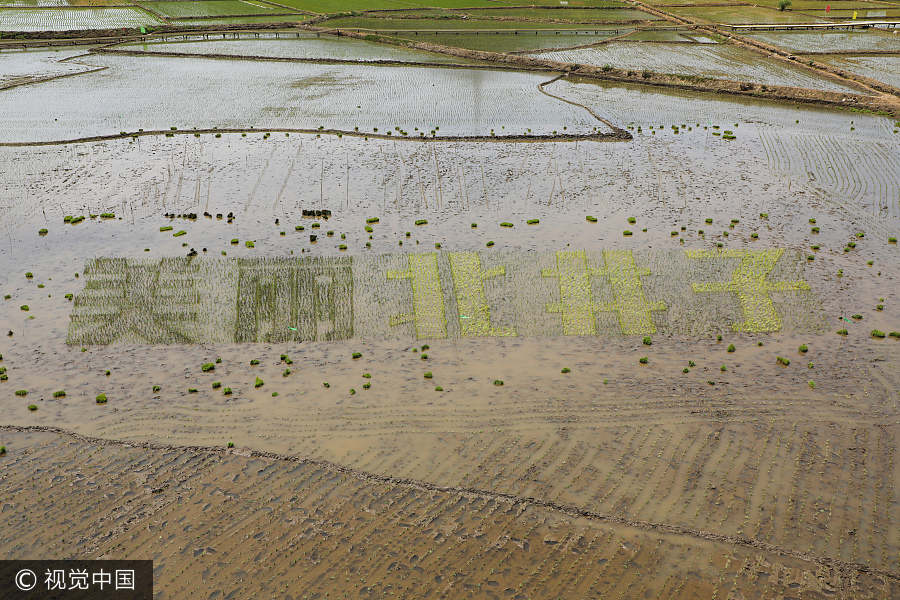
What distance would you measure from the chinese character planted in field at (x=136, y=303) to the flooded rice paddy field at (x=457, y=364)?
5 cm

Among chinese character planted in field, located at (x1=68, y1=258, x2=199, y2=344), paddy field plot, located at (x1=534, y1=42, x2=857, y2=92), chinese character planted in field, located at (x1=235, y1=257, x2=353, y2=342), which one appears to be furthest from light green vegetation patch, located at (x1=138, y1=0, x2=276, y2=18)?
chinese character planted in field, located at (x1=235, y1=257, x2=353, y2=342)

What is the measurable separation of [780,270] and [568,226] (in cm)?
396

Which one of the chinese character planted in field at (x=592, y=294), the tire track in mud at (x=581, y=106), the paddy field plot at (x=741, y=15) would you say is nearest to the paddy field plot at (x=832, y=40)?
the paddy field plot at (x=741, y=15)

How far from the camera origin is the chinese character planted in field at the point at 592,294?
10609mm

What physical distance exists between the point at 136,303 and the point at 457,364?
5.32 m

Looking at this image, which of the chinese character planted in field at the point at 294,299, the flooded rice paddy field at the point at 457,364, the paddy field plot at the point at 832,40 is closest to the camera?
the flooded rice paddy field at the point at 457,364

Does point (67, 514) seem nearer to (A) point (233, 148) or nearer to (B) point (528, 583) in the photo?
(B) point (528, 583)

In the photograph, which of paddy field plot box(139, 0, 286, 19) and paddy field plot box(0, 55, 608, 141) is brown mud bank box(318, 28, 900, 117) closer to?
paddy field plot box(0, 55, 608, 141)

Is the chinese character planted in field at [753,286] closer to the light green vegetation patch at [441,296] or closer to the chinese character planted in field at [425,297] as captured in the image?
the light green vegetation patch at [441,296]

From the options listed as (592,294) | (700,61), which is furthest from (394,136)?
(700,61)

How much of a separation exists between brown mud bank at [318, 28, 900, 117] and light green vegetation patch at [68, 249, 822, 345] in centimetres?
1260

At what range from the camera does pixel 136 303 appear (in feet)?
35.3

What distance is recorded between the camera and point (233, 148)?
17.6 meters

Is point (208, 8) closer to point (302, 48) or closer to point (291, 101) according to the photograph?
point (302, 48)
